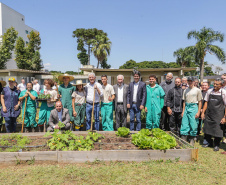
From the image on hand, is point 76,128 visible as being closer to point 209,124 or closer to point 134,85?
point 134,85

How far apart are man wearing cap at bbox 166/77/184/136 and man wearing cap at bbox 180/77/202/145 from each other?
0.27 meters

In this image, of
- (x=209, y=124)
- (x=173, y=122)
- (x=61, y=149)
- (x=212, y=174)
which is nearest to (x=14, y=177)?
(x=61, y=149)

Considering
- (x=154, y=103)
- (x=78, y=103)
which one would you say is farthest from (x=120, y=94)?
(x=78, y=103)

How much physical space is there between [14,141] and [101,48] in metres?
28.8

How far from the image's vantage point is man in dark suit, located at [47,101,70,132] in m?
4.84

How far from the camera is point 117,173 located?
10.4 feet

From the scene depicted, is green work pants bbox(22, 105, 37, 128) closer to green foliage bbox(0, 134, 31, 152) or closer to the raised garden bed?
green foliage bbox(0, 134, 31, 152)

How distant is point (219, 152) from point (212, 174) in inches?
51.3

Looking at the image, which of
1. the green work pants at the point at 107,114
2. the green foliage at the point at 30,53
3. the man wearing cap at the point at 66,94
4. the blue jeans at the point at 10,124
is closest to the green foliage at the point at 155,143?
the green work pants at the point at 107,114

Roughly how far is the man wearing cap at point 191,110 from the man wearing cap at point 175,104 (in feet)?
0.90

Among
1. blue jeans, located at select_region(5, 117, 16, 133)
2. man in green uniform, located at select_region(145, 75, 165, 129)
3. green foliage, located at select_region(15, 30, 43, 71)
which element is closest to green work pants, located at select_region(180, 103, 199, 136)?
man in green uniform, located at select_region(145, 75, 165, 129)

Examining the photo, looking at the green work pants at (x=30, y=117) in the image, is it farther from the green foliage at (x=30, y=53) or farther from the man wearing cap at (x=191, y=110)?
the green foliage at (x=30, y=53)

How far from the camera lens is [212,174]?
3.22 m

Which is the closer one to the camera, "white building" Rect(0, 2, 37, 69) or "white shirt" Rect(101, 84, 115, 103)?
"white shirt" Rect(101, 84, 115, 103)
